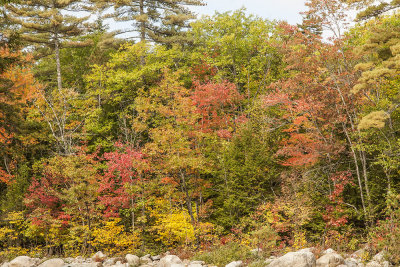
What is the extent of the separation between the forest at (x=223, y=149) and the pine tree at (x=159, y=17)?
883 mm

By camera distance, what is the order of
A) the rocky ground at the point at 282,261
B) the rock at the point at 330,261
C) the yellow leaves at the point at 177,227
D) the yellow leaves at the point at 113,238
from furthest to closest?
1. the yellow leaves at the point at 113,238
2. the yellow leaves at the point at 177,227
3. the rock at the point at 330,261
4. the rocky ground at the point at 282,261

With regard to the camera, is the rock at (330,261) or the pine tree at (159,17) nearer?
the rock at (330,261)

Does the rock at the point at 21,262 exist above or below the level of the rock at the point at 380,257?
below

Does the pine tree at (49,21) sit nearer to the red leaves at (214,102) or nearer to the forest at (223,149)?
the forest at (223,149)

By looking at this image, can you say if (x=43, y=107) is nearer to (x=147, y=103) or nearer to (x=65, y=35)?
(x=65, y=35)

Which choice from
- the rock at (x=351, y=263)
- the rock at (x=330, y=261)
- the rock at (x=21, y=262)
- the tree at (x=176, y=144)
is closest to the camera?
the rock at (x=330, y=261)

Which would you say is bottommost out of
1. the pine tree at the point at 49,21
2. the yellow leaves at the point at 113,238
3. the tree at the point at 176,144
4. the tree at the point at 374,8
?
the yellow leaves at the point at 113,238

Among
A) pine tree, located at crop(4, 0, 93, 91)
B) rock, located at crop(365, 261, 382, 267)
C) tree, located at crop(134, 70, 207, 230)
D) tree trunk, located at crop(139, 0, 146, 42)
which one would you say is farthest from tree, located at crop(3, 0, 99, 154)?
rock, located at crop(365, 261, 382, 267)

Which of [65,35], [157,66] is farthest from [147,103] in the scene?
[65,35]

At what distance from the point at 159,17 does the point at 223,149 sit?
44.6 ft

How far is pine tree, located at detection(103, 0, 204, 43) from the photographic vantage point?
2298cm

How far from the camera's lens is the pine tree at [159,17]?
23.0m

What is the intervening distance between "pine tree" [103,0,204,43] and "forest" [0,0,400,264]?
88 centimetres

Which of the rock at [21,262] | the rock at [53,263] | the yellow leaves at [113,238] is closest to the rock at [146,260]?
the yellow leaves at [113,238]
